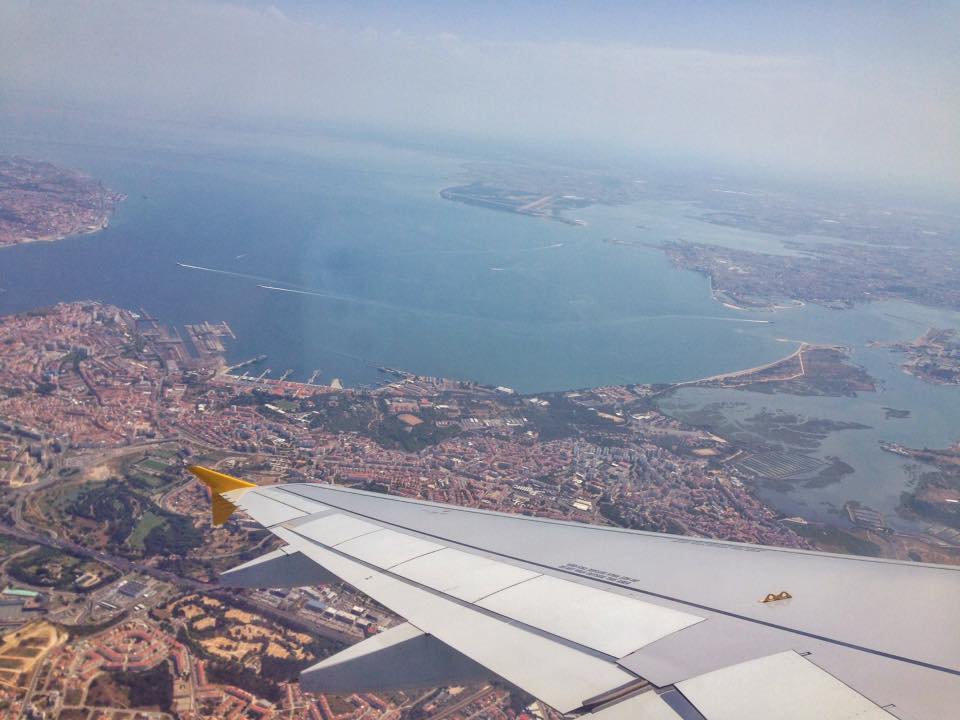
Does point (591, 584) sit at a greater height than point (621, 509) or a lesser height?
greater

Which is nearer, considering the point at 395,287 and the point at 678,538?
the point at 678,538

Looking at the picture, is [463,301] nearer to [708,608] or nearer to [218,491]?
[218,491]

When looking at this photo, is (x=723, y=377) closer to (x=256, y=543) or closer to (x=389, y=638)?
(x=256, y=543)

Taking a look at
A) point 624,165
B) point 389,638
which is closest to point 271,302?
point 389,638

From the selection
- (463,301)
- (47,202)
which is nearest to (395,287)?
(463,301)

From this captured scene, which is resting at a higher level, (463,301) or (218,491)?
(218,491)

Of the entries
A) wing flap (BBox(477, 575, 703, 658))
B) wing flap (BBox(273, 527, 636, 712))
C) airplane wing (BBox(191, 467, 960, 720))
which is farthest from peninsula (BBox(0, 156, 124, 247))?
wing flap (BBox(477, 575, 703, 658))

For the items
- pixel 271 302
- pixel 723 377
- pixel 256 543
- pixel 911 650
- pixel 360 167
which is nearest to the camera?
pixel 911 650

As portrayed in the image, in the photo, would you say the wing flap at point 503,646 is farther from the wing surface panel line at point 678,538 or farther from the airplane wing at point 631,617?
the wing surface panel line at point 678,538

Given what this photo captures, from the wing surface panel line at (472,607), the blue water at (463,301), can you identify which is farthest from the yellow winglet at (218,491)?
the blue water at (463,301)
